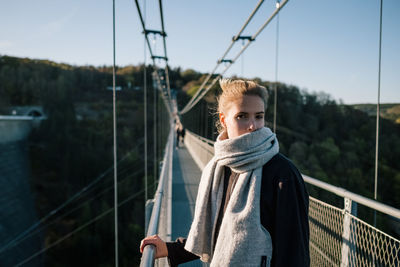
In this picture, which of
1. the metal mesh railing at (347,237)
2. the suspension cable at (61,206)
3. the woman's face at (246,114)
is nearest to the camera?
the woman's face at (246,114)

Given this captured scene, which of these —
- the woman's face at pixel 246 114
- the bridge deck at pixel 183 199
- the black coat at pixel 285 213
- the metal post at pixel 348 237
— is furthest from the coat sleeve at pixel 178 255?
the bridge deck at pixel 183 199

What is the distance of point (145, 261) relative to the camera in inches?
36.8

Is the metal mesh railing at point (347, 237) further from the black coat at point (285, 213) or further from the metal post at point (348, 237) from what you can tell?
the black coat at point (285, 213)

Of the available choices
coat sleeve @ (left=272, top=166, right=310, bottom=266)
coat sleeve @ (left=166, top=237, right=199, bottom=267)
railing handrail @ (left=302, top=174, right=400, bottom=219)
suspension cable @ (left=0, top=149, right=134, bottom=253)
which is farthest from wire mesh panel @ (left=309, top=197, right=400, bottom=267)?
suspension cable @ (left=0, top=149, right=134, bottom=253)

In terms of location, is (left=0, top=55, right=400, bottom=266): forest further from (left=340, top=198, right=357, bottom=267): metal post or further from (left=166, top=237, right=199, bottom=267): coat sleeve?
(left=166, top=237, right=199, bottom=267): coat sleeve

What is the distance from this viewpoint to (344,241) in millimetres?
1631

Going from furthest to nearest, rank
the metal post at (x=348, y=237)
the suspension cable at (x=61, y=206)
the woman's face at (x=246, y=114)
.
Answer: the suspension cable at (x=61, y=206) < the metal post at (x=348, y=237) < the woman's face at (x=246, y=114)

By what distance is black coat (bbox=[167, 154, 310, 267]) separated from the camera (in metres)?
0.75

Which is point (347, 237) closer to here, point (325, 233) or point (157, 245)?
point (325, 233)

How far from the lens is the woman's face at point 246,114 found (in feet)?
2.97

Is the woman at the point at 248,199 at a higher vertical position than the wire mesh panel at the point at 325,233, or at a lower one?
higher

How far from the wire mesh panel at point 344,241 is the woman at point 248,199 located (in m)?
0.79

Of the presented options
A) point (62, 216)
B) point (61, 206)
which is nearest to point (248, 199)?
point (61, 206)

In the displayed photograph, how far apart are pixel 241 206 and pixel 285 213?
0.13 meters
